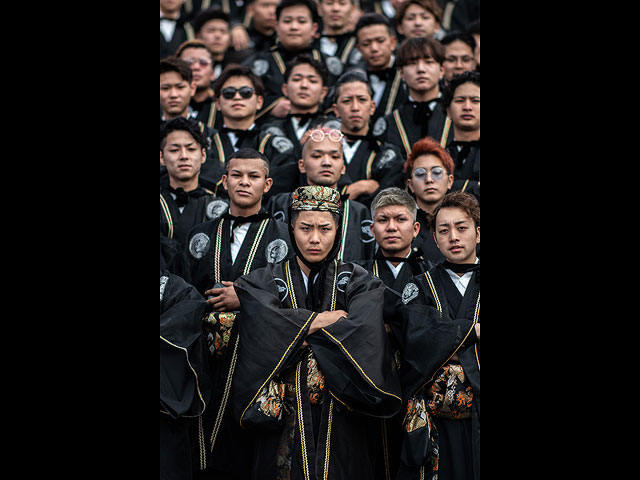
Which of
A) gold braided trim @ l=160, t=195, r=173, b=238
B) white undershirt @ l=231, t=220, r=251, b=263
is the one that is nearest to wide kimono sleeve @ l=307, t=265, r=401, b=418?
white undershirt @ l=231, t=220, r=251, b=263

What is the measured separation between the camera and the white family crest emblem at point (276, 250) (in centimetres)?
654

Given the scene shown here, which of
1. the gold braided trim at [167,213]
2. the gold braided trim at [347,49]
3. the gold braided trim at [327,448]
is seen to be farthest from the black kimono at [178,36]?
the gold braided trim at [327,448]

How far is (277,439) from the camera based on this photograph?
18.2 feet

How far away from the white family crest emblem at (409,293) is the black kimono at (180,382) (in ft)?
4.07

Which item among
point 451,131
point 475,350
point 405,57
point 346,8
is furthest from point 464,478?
point 346,8

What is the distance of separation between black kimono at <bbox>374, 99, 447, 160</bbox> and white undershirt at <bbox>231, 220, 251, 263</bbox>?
2.16m

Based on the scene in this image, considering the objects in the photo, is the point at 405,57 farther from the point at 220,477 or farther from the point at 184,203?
the point at 220,477

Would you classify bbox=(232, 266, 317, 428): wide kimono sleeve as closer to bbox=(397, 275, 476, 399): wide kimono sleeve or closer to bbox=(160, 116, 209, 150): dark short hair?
bbox=(397, 275, 476, 399): wide kimono sleeve

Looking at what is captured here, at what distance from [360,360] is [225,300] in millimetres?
1074

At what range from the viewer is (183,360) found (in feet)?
18.8

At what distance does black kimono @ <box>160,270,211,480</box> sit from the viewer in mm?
5668

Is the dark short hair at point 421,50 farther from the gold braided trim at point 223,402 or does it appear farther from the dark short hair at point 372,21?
the gold braided trim at point 223,402

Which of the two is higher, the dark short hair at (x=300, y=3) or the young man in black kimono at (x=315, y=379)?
the dark short hair at (x=300, y=3)

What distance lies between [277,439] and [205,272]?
4.83 ft
